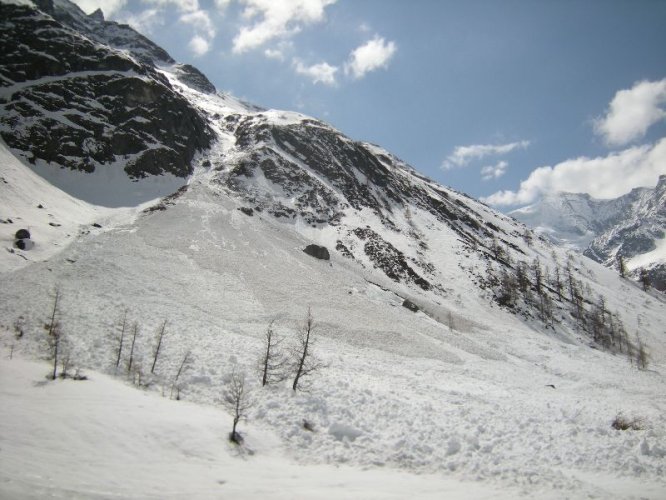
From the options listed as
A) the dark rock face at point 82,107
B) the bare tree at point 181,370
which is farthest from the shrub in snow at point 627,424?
the dark rock face at point 82,107

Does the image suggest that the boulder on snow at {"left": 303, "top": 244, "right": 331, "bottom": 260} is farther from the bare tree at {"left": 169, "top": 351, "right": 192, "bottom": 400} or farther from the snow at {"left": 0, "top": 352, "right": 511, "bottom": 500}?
the snow at {"left": 0, "top": 352, "right": 511, "bottom": 500}

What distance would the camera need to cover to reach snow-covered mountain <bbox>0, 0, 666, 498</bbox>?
18.3m

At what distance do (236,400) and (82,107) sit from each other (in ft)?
328

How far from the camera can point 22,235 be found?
1845 inches

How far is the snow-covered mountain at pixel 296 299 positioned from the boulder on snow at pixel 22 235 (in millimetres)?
1303

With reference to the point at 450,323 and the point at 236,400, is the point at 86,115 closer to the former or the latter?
the point at 450,323

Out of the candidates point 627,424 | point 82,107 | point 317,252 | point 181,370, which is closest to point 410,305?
point 317,252

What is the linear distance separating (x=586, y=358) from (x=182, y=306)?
2150 inches

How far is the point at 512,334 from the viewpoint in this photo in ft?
205

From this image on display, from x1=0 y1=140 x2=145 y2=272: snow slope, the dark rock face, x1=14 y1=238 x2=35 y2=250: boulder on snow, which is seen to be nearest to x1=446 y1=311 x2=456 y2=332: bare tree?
x1=0 y1=140 x2=145 y2=272: snow slope

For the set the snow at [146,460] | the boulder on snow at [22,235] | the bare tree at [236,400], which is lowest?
the snow at [146,460]

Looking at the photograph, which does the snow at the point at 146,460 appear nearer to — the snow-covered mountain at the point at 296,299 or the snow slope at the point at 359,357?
the snow-covered mountain at the point at 296,299

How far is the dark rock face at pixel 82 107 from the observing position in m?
82.2

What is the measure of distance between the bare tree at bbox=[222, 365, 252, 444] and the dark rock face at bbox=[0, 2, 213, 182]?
7644 cm
